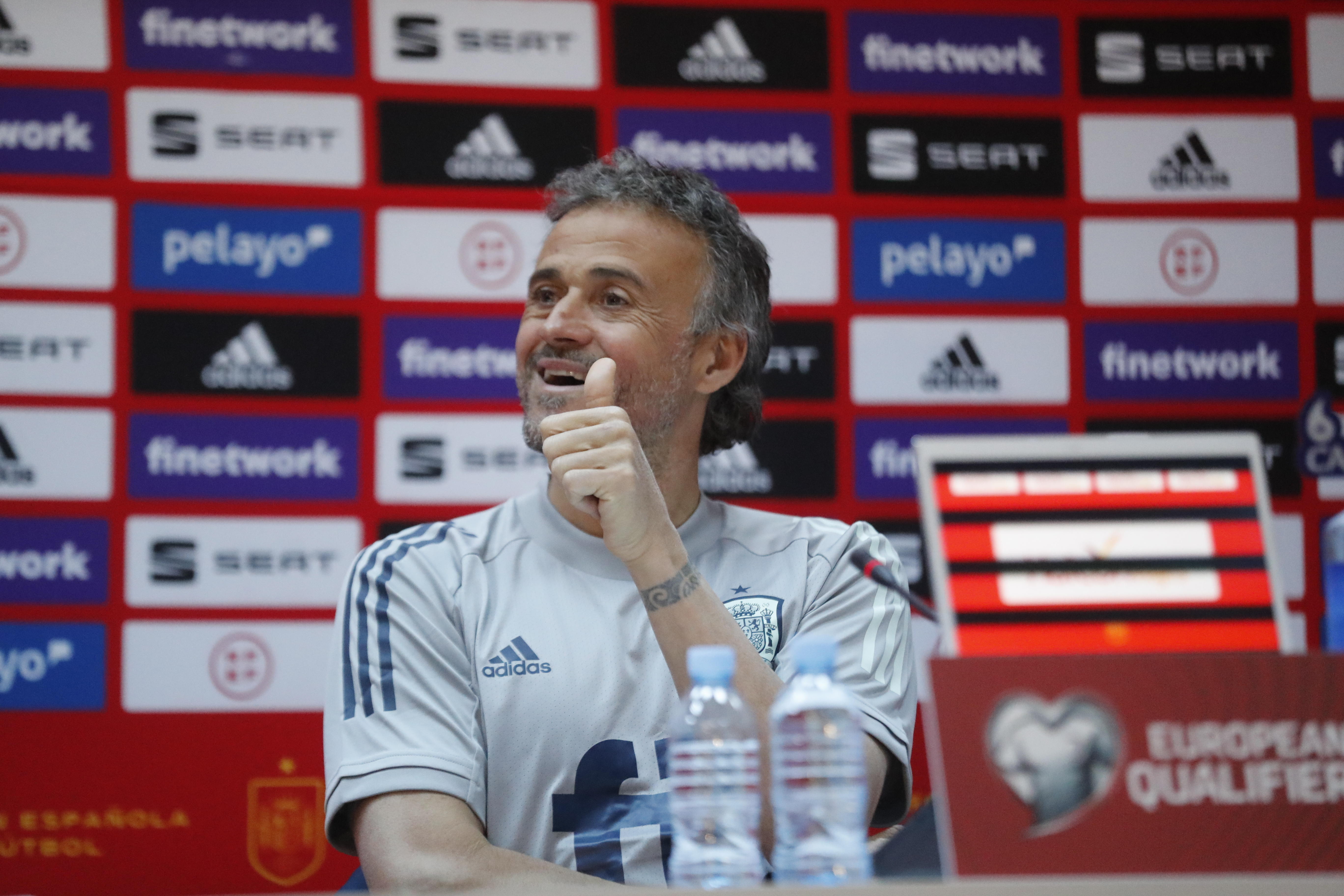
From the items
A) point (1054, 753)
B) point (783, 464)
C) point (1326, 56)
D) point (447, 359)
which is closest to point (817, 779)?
point (1054, 753)

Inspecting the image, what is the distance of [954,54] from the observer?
8.94 ft

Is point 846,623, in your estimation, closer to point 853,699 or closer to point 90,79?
point 853,699

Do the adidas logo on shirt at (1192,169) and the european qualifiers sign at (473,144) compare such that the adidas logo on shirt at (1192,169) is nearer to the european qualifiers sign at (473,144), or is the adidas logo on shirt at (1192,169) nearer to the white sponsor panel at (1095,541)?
the european qualifiers sign at (473,144)

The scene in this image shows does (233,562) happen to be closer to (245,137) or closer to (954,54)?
(245,137)

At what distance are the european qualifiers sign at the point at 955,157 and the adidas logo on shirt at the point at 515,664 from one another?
5.08 ft

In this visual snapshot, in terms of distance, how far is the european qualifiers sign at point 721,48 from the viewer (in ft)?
8.72

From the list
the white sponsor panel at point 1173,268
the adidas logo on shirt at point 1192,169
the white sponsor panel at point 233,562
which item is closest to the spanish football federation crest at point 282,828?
the white sponsor panel at point 233,562

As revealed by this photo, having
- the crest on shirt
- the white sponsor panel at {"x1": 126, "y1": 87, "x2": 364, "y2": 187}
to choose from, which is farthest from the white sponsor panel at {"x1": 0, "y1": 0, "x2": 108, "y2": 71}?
the crest on shirt

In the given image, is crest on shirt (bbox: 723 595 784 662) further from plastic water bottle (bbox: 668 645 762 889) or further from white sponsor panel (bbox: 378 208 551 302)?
white sponsor panel (bbox: 378 208 551 302)

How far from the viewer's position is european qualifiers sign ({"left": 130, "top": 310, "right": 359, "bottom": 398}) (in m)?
2.51

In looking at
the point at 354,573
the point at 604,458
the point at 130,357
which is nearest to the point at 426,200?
the point at 130,357

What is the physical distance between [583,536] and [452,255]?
1.14 meters

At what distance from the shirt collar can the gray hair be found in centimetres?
26

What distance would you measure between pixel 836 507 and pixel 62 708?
1637 millimetres
